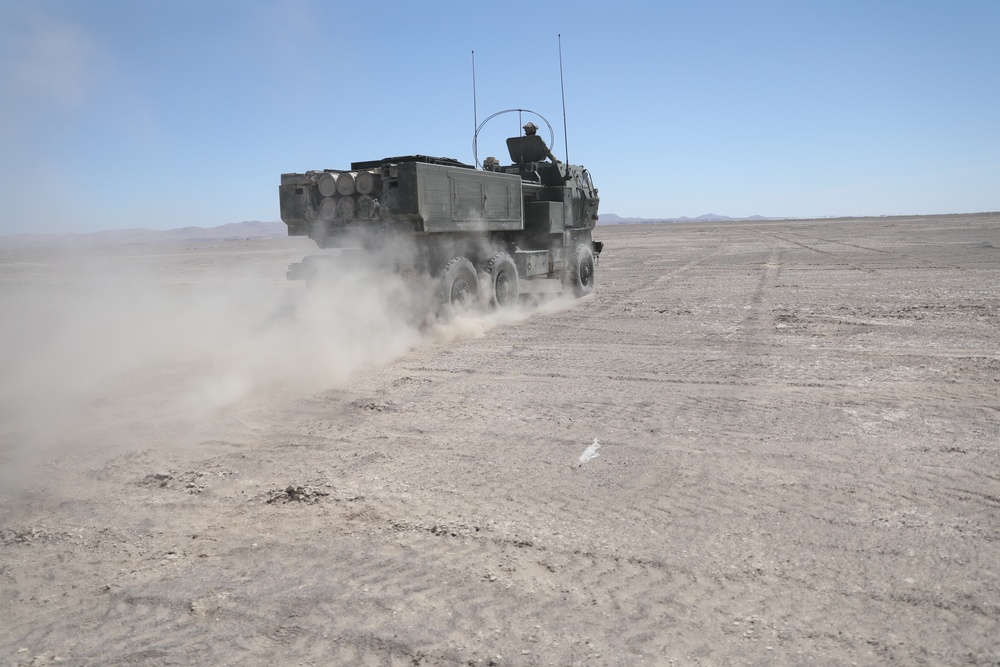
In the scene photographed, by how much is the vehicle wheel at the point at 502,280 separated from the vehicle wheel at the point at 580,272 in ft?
8.68

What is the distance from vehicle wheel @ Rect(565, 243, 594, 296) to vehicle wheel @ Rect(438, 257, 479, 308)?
12.9 feet

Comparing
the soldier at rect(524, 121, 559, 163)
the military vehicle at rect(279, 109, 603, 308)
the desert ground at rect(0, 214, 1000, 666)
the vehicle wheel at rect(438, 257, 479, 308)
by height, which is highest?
the soldier at rect(524, 121, 559, 163)

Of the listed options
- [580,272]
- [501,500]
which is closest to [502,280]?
[580,272]

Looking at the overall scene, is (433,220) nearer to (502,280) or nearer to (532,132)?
(502,280)

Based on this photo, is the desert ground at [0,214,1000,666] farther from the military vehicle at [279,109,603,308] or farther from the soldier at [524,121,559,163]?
the soldier at [524,121,559,163]

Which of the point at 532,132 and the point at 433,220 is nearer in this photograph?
the point at 433,220

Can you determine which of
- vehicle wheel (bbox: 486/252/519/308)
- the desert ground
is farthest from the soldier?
the desert ground

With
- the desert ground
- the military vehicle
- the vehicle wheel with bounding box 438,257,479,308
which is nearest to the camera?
the desert ground

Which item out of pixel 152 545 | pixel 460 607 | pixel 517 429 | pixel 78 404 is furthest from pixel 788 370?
pixel 78 404

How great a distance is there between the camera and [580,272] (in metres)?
15.5

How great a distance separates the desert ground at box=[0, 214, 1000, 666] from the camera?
10.4 ft

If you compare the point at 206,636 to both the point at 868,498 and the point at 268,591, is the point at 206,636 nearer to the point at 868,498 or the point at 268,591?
the point at 268,591

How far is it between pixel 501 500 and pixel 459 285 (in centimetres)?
716

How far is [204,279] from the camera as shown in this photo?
23031mm
